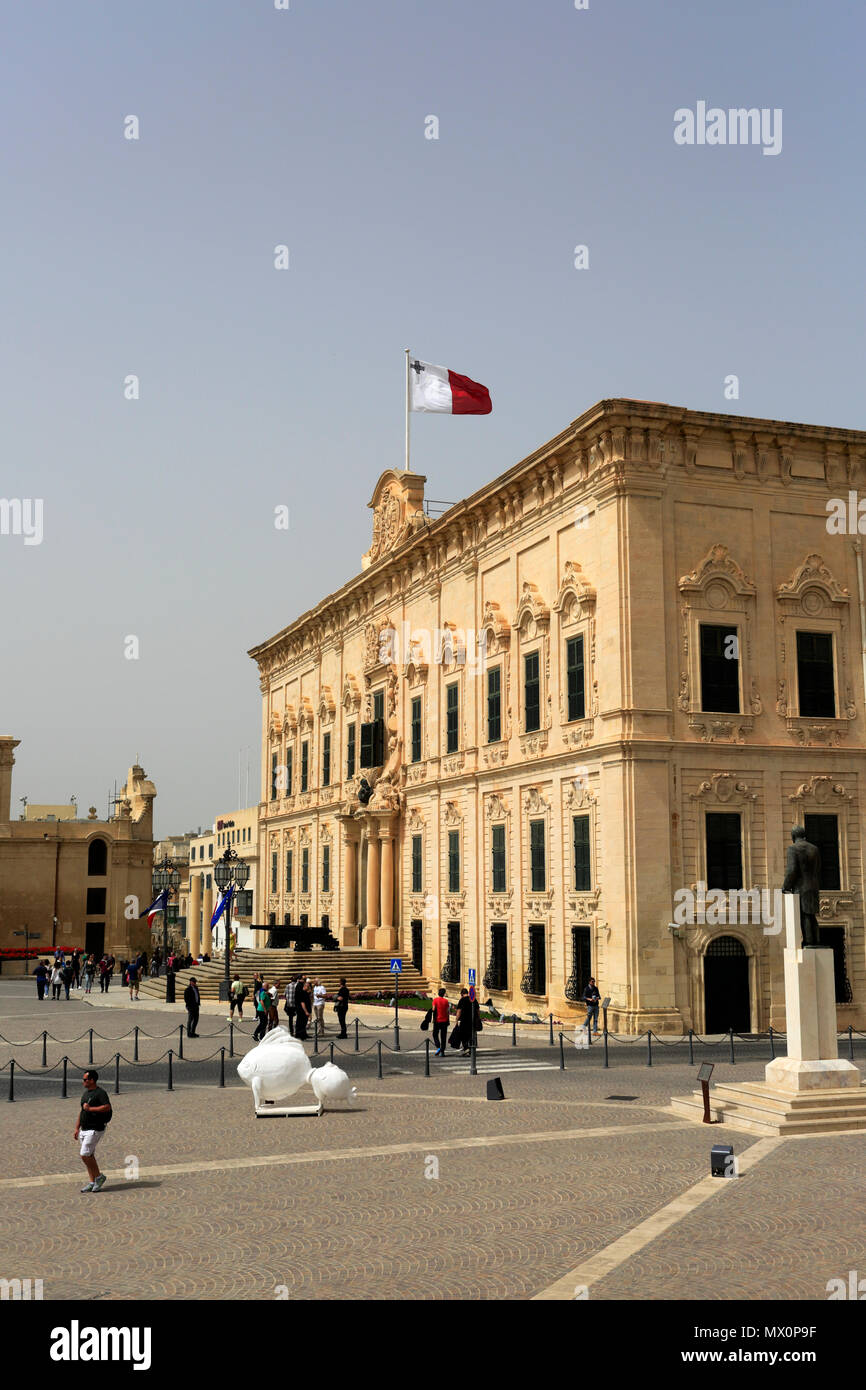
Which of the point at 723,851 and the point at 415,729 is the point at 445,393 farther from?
the point at 723,851

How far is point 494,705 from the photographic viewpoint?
42312 millimetres

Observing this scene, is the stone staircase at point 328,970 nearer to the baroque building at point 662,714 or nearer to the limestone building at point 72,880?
the baroque building at point 662,714

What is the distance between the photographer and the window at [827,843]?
115 ft

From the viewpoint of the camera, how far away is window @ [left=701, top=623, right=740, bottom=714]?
3494cm

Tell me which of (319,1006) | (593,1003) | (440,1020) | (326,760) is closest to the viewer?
(440,1020)

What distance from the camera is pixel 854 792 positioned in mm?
35906

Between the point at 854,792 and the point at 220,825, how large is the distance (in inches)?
3921

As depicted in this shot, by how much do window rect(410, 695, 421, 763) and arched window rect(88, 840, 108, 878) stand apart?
39.1 m

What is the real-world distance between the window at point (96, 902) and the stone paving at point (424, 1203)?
6026 centimetres

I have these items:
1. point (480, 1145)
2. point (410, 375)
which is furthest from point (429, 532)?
point (480, 1145)

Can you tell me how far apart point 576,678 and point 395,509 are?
20.0 meters

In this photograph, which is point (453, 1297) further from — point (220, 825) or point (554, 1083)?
point (220, 825)

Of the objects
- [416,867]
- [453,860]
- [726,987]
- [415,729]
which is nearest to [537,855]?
[453,860]

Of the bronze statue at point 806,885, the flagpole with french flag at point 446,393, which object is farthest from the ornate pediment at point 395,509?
the bronze statue at point 806,885
